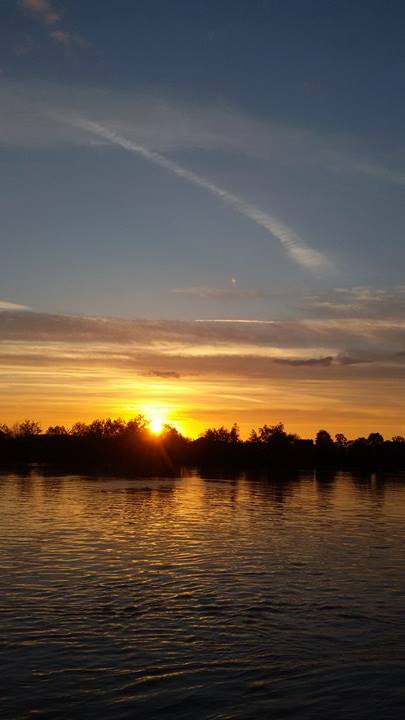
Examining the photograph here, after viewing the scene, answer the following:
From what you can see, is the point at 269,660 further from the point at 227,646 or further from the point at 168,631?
the point at 168,631

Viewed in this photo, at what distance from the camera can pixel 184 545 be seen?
140 ft

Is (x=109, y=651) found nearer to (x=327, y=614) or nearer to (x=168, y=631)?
(x=168, y=631)

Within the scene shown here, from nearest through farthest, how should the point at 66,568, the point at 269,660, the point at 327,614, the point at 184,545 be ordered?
the point at 269,660 → the point at 327,614 → the point at 66,568 → the point at 184,545

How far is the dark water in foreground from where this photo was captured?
17.9 meters

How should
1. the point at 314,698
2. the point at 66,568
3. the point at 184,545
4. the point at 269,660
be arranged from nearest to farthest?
the point at 314,698 < the point at 269,660 < the point at 66,568 < the point at 184,545

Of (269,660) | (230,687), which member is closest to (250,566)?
(269,660)

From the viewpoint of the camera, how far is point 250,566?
35656 millimetres

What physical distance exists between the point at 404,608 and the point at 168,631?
10.1 meters

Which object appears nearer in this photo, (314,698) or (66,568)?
(314,698)

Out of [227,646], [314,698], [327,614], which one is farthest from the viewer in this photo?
[327,614]

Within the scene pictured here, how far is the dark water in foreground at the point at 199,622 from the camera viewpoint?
17875 mm

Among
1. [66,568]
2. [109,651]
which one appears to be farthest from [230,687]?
[66,568]

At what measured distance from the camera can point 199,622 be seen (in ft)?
82.1

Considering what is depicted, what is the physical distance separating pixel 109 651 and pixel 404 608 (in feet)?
41.8
